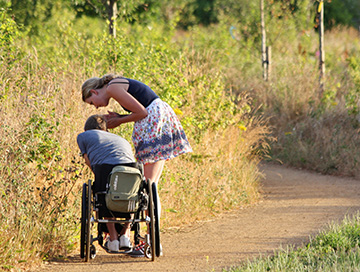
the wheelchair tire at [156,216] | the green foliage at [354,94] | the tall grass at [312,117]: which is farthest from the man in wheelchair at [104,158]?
the green foliage at [354,94]

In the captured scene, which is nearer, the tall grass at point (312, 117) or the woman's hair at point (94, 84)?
the woman's hair at point (94, 84)

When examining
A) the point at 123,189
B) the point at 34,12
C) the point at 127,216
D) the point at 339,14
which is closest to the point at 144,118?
the point at 123,189

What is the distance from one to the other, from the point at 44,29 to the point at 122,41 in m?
7.37

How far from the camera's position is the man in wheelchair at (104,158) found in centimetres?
485

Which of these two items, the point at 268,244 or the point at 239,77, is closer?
the point at 268,244

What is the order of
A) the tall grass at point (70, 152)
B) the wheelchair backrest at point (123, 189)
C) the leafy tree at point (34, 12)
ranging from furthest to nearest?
1. the leafy tree at point (34, 12)
2. the tall grass at point (70, 152)
3. the wheelchair backrest at point (123, 189)

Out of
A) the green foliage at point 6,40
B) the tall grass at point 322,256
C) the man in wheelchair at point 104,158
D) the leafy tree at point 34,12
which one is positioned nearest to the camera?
the tall grass at point 322,256

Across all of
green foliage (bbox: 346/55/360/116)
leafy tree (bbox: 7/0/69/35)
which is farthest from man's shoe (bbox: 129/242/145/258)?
leafy tree (bbox: 7/0/69/35)

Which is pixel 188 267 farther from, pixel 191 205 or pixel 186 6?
Result: pixel 186 6

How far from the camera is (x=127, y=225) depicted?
501 centimetres

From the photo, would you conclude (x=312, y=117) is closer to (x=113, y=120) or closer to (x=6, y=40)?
(x=6, y=40)

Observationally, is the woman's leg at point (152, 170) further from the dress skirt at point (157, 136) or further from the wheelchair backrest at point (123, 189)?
the wheelchair backrest at point (123, 189)

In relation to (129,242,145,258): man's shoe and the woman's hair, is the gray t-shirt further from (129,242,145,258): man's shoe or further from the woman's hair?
(129,242,145,258): man's shoe

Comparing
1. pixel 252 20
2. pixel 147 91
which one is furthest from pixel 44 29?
pixel 147 91
